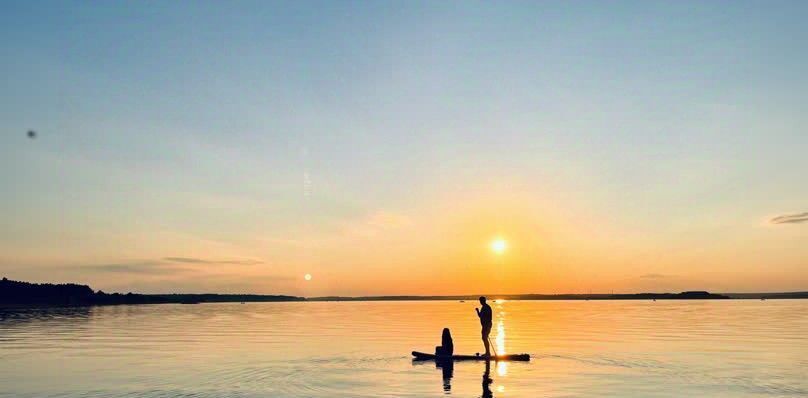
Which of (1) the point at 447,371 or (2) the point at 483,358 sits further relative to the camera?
(2) the point at 483,358

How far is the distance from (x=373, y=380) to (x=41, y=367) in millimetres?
20100

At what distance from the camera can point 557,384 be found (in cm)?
2995

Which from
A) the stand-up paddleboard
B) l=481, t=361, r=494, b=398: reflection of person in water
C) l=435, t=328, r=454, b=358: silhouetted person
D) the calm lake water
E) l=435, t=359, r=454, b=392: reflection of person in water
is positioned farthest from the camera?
l=435, t=328, r=454, b=358: silhouetted person

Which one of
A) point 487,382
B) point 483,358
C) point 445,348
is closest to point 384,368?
point 445,348

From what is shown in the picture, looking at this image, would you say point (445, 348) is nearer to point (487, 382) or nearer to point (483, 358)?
point (483, 358)

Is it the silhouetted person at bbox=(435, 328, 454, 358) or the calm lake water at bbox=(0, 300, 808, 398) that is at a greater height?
the silhouetted person at bbox=(435, 328, 454, 358)

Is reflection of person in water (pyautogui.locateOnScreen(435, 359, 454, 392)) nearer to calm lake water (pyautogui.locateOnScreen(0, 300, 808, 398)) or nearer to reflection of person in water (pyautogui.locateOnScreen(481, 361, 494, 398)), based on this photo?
calm lake water (pyautogui.locateOnScreen(0, 300, 808, 398))

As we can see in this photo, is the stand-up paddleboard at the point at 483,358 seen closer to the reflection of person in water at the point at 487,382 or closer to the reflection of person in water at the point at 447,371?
the reflection of person in water at the point at 447,371

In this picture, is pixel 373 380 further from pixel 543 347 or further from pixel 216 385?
pixel 543 347

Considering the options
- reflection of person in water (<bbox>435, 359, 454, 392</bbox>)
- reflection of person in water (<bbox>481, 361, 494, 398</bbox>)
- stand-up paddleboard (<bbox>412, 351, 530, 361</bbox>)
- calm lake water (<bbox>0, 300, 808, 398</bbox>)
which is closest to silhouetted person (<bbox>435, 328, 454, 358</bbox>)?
stand-up paddleboard (<bbox>412, 351, 530, 361</bbox>)

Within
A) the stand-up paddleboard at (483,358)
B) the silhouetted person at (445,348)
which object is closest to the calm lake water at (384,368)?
the stand-up paddleboard at (483,358)

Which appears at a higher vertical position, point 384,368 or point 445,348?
point 445,348

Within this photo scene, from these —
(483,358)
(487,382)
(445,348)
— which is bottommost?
(487,382)

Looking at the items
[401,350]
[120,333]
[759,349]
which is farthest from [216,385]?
[120,333]
